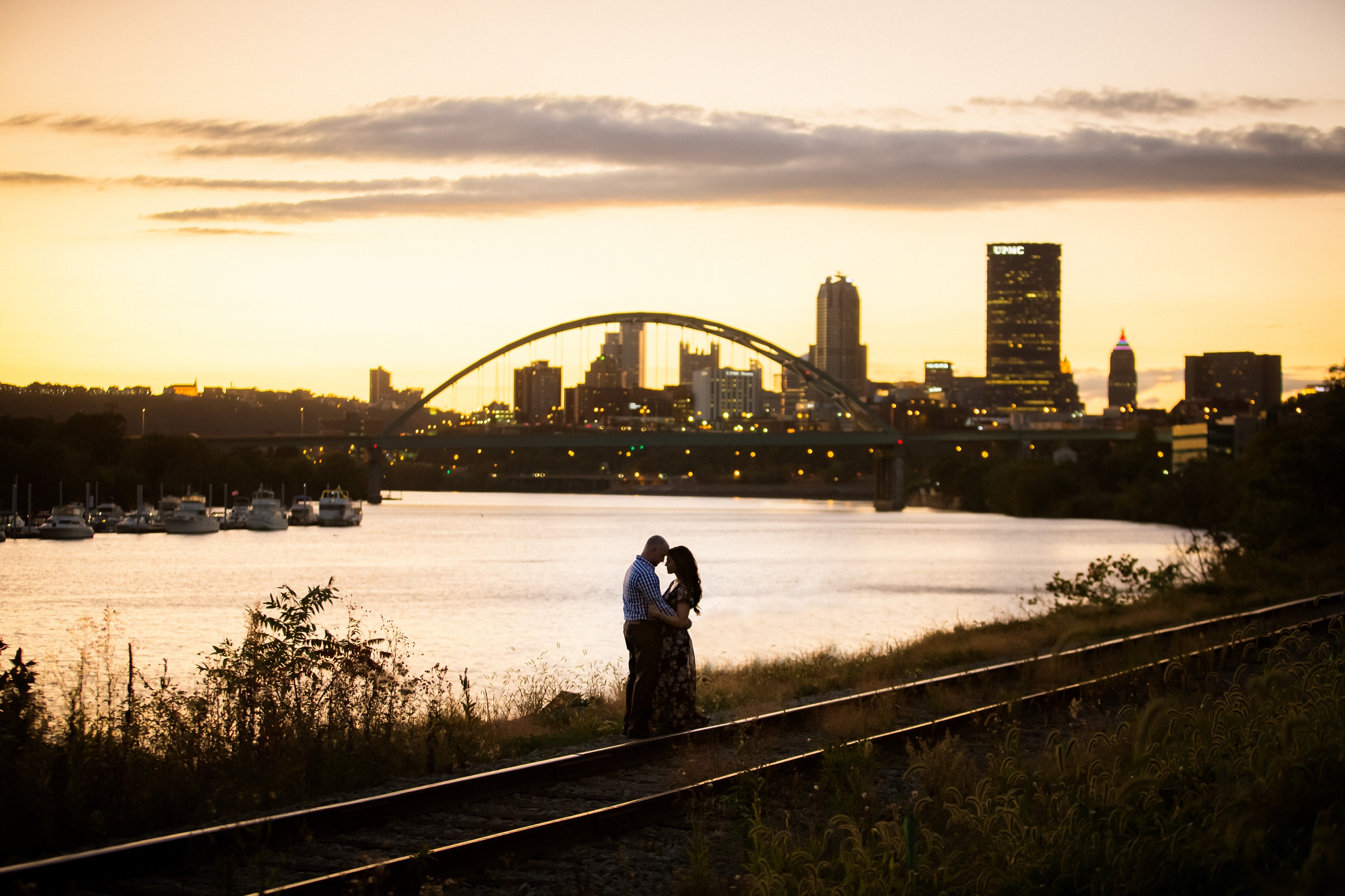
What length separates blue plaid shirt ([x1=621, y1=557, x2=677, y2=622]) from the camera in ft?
37.3

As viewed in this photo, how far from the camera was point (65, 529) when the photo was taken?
8744 cm

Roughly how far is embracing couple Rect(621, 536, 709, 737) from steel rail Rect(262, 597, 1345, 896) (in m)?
1.31

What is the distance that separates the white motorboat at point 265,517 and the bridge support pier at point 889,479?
7351 centimetres

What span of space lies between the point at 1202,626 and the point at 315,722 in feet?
45.9

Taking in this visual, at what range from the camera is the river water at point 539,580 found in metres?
33.3

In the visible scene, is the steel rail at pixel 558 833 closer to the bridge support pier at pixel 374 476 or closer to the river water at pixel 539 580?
the river water at pixel 539 580

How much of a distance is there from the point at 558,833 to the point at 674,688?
12.7 ft

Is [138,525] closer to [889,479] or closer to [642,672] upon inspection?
[889,479]

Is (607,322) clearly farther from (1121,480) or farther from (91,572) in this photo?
(91,572)

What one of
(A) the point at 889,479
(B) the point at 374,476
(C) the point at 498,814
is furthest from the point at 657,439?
(C) the point at 498,814

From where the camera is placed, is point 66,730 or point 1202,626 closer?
point 66,730

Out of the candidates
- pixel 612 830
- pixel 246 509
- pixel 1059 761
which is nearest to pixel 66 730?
pixel 612 830

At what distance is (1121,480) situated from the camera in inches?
5768

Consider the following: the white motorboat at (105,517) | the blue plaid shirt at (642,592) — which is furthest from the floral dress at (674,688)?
the white motorboat at (105,517)
